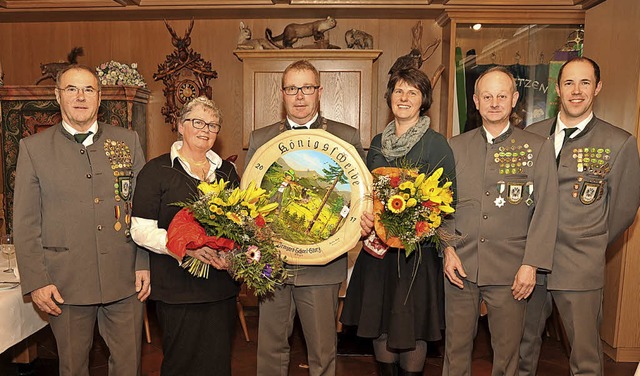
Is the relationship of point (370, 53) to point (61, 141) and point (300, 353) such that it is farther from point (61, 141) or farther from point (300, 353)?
point (61, 141)

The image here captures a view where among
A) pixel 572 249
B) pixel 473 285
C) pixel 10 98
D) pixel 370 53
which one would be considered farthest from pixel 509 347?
pixel 10 98

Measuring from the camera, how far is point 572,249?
254cm

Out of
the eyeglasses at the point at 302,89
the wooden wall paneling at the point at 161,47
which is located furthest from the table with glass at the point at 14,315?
the wooden wall paneling at the point at 161,47

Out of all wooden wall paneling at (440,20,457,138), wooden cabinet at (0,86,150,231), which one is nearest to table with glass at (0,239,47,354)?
wooden cabinet at (0,86,150,231)

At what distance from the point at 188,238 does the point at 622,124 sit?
304cm

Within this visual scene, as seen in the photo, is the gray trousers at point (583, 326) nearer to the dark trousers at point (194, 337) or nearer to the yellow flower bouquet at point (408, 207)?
the yellow flower bouquet at point (408, 207)

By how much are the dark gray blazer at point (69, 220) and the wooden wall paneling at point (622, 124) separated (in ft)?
10.2

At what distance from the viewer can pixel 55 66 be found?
15.3ft

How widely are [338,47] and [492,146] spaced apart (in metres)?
2.48

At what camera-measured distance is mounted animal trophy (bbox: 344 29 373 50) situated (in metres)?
4.55

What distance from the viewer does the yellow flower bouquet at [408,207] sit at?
6.92ft

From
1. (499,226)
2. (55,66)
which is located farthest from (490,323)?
(55,66)

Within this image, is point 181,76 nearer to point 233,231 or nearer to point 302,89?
point 302,89

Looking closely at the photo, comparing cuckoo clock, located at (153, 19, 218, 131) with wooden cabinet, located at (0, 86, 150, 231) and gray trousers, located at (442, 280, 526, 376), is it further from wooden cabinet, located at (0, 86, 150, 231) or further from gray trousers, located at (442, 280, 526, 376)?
gray trousers, located at (442, 280, 526, 376)
